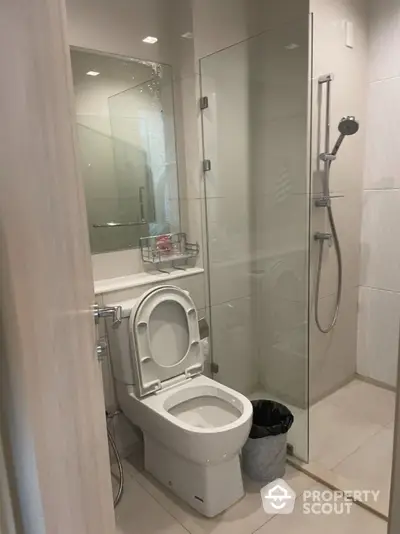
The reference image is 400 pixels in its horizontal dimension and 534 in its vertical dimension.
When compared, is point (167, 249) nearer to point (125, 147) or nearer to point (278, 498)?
point (125, 147)

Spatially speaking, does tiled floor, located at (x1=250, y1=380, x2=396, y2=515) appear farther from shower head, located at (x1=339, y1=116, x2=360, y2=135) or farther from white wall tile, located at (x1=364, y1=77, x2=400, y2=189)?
shower head, located at (x1=339, y1=116, x2=360, y2=135)

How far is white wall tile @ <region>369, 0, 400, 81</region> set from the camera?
85.4 inches

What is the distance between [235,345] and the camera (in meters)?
2.45

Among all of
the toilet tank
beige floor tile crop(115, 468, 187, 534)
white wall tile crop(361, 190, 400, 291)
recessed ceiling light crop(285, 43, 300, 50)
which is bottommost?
beige floor tile crop(115, 468, 187, 534)

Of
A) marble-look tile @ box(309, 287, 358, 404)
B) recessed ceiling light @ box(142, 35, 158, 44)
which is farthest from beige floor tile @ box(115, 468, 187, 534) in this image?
recessed ceiling light @ box(142, 35, 158, 44)

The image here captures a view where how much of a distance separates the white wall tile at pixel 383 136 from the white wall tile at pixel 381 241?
0.09 meters

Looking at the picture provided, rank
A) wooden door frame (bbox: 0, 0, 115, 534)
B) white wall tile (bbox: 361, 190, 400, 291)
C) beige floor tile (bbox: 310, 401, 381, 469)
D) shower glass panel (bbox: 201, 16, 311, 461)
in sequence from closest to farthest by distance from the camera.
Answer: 1. wooden door frame (bbox: 0, 0, 115, 534)
2. beige floor tile (bbox: 310, 401, 381, 469)
3. shower glass panel (bbox: 201, 16, 311, 461)
4. white wall tile (bbox: 361, 190, 400, 291)

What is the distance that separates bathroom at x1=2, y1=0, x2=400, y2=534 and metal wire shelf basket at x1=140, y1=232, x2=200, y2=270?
0.02m

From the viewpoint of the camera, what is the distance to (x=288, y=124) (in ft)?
6.95

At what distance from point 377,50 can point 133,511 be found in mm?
2777

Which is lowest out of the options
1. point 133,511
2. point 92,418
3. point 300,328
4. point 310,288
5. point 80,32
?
point 133,511

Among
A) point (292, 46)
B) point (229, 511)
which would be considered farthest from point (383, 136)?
point (229, 511)

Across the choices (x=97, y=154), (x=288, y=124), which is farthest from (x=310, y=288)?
(x=97, y=154)

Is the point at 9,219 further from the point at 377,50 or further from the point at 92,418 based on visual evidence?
the point at 377,50
